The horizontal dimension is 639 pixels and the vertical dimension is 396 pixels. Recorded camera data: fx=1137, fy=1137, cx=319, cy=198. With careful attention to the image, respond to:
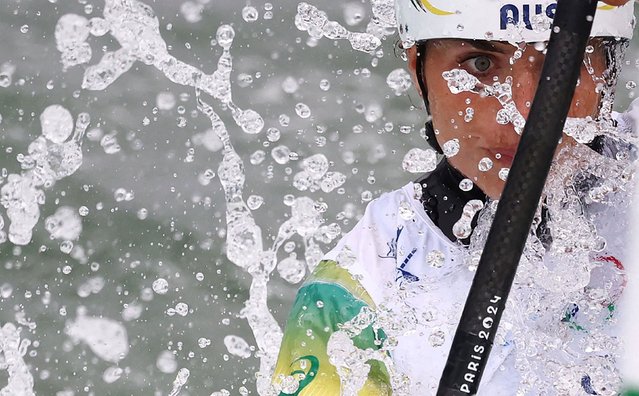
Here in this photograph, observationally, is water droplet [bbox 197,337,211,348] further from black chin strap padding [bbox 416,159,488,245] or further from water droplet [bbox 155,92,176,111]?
black chin strap padding [bbox 416,159,488,245]

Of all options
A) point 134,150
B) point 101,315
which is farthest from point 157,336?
point 134,150

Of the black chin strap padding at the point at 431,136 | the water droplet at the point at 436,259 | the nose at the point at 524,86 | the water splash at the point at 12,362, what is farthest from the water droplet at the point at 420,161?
the water splash at the point at 12,362

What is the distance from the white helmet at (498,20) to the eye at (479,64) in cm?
3

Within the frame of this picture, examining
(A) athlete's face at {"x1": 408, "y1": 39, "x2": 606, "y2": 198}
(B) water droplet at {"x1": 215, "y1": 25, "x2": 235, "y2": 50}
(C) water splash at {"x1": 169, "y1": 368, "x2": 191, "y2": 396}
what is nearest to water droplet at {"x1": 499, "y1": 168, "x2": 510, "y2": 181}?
(A) athlete's face at {"x1": 408, "y1": 39, "x2": 606, "y2": 198}

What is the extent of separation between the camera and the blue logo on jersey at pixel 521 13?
1.72 meters

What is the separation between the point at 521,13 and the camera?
1730mm

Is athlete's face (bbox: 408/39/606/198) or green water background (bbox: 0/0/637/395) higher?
athlete's face (bbox: 408/39/606/198)

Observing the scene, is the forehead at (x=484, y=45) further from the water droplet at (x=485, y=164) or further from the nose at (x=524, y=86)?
the water droplet at (x=485, y=164)

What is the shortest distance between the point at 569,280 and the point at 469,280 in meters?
0.19

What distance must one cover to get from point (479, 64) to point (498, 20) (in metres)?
0.07

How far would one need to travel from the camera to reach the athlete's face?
1713mm

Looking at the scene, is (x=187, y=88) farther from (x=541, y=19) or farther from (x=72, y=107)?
(x=541, y=19)

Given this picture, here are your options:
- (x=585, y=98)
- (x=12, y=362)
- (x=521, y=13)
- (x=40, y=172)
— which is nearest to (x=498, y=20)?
(x=521, y=13)

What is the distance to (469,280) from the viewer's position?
6.15ft
